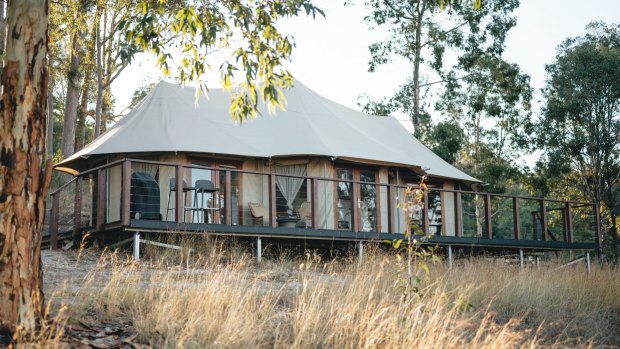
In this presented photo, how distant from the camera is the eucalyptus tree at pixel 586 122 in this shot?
87.7 feet

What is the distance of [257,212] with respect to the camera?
16.1 metres

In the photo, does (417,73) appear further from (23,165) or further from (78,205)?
(23,165)

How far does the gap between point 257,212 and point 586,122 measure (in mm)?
15478

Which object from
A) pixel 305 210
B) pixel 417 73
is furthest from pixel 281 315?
pixel 417 73

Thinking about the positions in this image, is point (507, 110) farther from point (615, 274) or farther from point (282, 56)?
point (282, 56)

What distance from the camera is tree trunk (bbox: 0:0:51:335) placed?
19.1ft

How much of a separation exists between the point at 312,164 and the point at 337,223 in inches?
54.5

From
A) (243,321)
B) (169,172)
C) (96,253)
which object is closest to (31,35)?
(243,321)

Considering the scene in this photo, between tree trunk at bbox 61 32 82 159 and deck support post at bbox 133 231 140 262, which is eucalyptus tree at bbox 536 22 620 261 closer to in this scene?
tree trunk at bbox 61 32 82 159

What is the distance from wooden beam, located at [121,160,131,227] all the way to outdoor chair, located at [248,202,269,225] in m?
3.90

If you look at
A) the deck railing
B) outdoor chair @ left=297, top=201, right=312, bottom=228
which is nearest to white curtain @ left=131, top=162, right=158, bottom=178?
the deck railing

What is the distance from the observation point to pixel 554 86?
2777 centimetres

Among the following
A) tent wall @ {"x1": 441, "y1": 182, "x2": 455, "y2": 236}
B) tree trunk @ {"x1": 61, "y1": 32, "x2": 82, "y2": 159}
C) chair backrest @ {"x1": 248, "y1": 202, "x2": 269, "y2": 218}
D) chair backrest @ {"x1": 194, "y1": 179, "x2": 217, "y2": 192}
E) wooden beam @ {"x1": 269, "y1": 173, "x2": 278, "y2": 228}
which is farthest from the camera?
tree trunk @ {"x1": 61, "y1": 32, "x2": 82, "y2": 159}

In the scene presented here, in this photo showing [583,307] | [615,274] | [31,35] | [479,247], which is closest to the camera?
[31,35]
